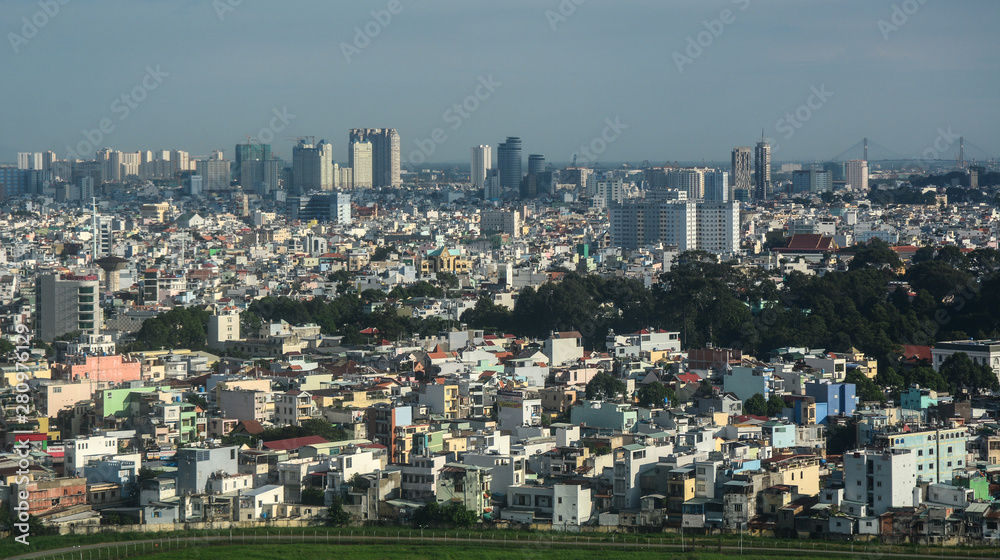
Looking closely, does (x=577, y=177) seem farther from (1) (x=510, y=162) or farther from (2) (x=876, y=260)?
(2) (x=876, y=260)

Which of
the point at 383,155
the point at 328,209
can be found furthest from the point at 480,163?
the point at 328,209

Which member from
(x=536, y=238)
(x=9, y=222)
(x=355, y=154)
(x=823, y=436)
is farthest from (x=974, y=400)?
(x=355, y=154)

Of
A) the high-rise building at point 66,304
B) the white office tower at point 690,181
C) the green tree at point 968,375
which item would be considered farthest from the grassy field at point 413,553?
the white office tower at point 690,181

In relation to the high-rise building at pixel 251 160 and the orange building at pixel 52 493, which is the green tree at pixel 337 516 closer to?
the orange building at pixel 52 493

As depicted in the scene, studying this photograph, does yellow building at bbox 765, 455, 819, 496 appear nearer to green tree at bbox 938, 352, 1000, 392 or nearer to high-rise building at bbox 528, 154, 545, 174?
A: green tree at bbox 938, 352, 1000, 392

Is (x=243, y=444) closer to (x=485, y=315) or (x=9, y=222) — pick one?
(x=485, y=315)
